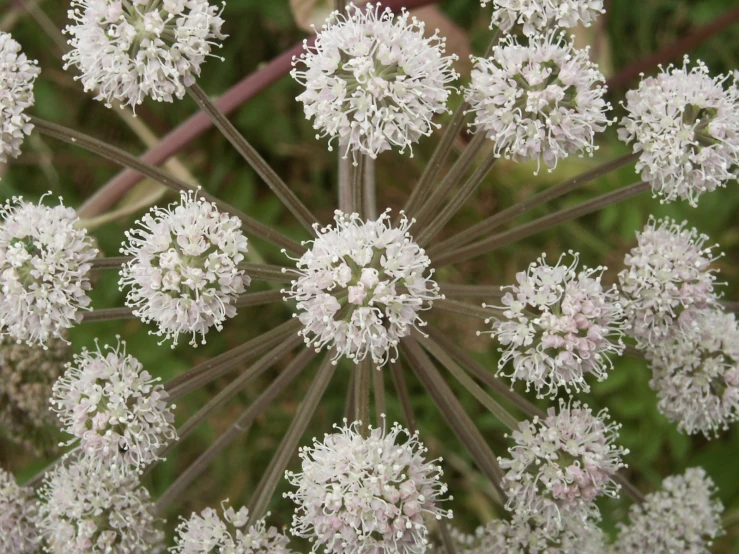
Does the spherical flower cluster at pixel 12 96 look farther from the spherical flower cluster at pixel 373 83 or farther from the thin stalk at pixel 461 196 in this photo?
the thin stalk at pixel 461 196

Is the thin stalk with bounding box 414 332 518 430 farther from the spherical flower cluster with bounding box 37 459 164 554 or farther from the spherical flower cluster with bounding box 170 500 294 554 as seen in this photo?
the spherical flower cluster with bounding box 37 459 164 554

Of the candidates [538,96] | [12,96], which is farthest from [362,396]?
[12,96]

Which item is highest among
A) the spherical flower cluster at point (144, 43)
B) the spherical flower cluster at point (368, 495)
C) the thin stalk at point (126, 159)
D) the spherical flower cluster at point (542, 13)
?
the spherical flower cluster at point (542, 13)

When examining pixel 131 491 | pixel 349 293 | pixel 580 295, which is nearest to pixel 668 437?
pixel 580 295

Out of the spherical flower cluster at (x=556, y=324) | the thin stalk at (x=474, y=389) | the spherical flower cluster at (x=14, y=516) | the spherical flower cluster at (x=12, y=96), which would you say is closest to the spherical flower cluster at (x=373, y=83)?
the spherical flower cluster at (x=556, y=324)

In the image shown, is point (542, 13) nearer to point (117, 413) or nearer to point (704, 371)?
point (704, 371)

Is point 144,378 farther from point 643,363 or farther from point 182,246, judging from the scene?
point 643,363

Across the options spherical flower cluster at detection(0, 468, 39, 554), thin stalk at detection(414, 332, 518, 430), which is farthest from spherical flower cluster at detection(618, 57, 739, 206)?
spherical flower cluster at detection(0, 468, 39, 554)
